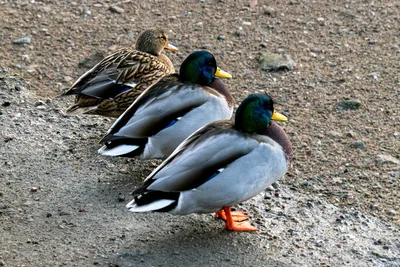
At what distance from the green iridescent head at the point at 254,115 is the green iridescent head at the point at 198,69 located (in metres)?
0.72

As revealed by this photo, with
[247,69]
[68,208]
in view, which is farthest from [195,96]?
[247,69]

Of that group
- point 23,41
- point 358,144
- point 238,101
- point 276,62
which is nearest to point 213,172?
point 358,144

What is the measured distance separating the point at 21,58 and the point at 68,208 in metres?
2.55

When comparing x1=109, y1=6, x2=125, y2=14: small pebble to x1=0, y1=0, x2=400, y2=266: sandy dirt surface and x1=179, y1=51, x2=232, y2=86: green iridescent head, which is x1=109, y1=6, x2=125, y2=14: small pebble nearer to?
x1=0, y1=0, x2=400, y2=266: sandy dirt surface

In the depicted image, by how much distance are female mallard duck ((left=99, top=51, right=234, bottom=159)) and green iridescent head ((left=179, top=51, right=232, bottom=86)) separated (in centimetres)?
10

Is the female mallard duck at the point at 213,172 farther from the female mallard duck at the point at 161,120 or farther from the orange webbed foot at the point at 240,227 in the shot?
the female mallard duck at the point at 161,120

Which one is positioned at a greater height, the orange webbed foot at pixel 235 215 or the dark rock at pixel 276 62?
the dark rock at pixel 276 62

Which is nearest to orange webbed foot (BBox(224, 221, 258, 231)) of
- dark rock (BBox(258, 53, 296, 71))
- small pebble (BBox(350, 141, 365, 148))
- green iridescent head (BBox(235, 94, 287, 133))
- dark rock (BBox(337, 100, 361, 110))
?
green iridescent head (BBox(235, 94, 287, 133))

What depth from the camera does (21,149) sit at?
636 cm

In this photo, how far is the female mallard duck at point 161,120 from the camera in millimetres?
5727

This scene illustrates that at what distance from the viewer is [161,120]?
5.73m

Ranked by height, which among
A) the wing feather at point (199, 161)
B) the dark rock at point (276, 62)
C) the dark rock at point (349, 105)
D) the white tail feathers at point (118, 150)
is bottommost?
the white tail feathers at point (118, 150)

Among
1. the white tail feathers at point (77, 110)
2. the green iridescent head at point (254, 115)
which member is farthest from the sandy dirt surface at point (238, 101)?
the green iridescent head at point (254, 115)

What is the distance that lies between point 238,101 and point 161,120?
1.51 m
